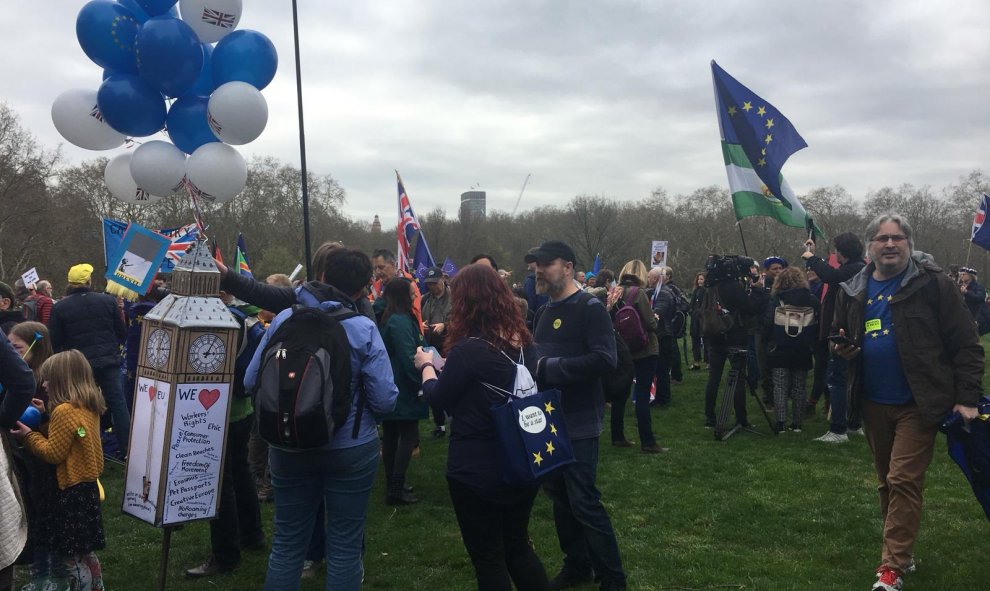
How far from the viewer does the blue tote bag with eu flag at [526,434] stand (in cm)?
294

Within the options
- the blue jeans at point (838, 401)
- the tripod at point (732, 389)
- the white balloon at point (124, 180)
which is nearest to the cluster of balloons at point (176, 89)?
the white balloon at point (124, 180)

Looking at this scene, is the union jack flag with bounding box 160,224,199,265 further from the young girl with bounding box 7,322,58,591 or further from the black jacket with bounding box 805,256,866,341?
the black jacket with bounding box 805,256,866,341

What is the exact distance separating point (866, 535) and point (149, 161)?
18.0ft

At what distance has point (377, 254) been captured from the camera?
7.31 m

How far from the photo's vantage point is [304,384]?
9.68ft

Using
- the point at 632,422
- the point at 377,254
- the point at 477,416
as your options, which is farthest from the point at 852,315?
the point at 632,422

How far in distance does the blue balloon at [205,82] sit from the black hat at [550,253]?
9.45ft

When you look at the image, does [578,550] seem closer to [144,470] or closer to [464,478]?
[464,478]

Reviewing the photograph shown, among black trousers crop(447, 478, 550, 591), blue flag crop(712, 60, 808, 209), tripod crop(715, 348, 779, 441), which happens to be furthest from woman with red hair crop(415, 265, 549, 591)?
tripod crop(715, 348, 779, 441)

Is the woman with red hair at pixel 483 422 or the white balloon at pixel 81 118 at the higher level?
the white balloon at pixel 81 118

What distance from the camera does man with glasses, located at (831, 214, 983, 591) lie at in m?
3.76

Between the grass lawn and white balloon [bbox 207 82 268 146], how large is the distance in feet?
9.12

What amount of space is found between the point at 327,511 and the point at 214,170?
2.74 metres

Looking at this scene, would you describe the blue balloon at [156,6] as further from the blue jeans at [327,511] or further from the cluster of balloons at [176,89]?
the blue jeans at [327,511]
